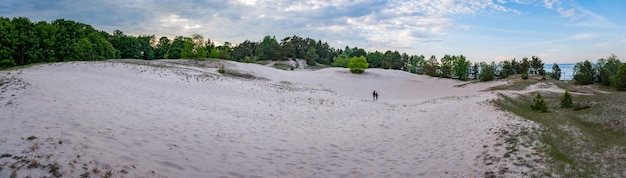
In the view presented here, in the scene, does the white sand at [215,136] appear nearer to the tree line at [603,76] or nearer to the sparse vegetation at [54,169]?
the sparse vegetation at [54,169]

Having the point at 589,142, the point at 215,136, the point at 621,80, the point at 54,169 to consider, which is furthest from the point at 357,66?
the point at 54,169

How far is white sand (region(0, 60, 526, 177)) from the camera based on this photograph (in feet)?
29.3

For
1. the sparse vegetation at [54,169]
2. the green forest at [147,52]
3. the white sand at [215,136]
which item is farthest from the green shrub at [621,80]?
the sparse vegetation at [54,169]

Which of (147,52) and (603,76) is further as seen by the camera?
(147,52)

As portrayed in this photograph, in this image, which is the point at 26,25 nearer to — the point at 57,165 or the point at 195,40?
the point at 195,40

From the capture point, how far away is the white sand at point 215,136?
352 inches

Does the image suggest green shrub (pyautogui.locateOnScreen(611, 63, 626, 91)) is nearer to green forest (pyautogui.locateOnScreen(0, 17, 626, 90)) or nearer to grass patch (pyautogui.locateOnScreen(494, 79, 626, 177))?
green forest (pyautogui.locateOnScreen(0, 17, 626, 90))

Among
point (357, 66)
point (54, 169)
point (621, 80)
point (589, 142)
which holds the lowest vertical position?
point (589, 142)

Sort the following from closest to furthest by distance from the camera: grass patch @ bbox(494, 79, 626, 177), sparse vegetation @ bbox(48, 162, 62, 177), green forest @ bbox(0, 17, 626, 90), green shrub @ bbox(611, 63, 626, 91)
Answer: sparse vegetation @ bbox(48, 162, 62, 177) < grass patch @ bbox(494, 79, 626, 177) < green shrub @ bbox(611, 63, 626, 91) < green forest @ bbox(0, 17, 626, 90)

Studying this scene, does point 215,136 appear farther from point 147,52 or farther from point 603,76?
point 147,52

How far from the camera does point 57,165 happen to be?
7375 millimetres

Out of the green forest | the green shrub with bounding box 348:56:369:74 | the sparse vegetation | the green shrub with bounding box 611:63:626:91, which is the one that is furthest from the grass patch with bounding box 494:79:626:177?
the green shrub with bounding box 348:56:369:74

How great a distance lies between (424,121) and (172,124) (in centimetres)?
1545

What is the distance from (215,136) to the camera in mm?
13898
